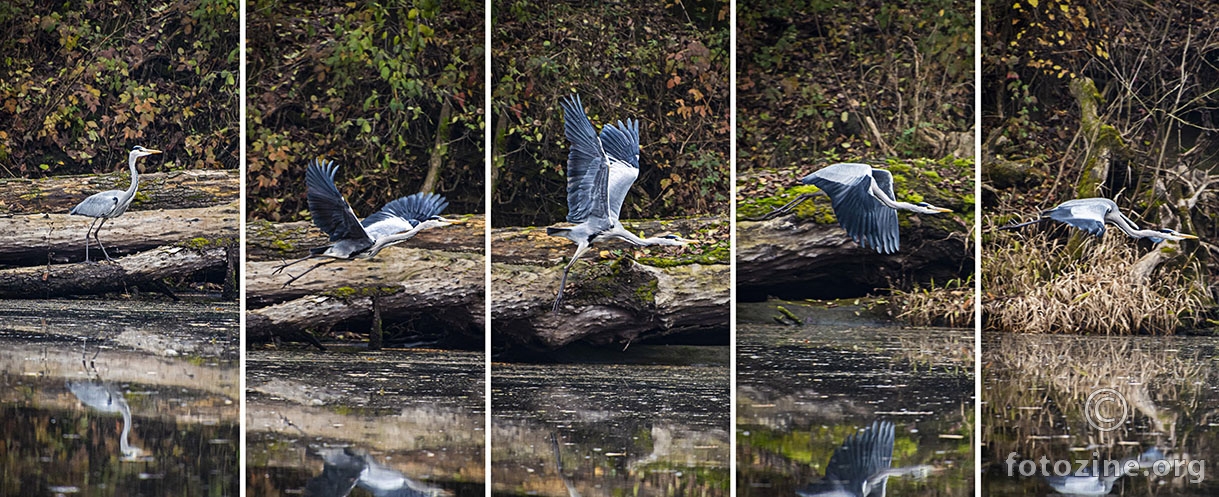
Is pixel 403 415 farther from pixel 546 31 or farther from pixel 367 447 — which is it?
pixel 546 31

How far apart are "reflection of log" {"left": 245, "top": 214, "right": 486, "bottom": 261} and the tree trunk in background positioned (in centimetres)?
16

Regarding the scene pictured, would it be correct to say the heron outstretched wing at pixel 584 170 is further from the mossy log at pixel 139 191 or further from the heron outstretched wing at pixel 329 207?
the mossy log at pixel 139 191

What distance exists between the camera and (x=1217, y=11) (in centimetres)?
460

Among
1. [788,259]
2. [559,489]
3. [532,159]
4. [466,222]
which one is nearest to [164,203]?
[466,222]

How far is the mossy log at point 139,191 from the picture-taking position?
4.73 metres

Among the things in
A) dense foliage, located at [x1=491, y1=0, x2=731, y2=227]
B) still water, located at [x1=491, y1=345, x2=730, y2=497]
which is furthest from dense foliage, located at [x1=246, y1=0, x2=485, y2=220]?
still water, located at [x1=491, y1=345, x2=730, y2=497]

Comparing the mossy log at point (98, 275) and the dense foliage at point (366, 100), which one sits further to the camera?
the mossy log at point (98, 275)

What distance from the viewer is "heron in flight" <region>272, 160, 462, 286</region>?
182 inches

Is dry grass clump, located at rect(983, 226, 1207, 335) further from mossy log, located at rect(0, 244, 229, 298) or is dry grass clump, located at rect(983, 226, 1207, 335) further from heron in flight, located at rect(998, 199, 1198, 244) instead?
mossy log, located at rect(0, 244, 229, 298)

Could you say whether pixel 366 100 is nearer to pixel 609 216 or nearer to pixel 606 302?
pixel 609 216

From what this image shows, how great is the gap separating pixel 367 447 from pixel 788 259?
76.3 inches

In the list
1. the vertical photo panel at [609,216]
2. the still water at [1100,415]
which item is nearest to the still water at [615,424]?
the vertical photo panel at [609,216]

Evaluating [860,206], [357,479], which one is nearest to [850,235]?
[860,206]

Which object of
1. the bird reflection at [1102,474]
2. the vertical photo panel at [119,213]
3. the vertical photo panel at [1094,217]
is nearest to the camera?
the bird reflection at [1102,474]
